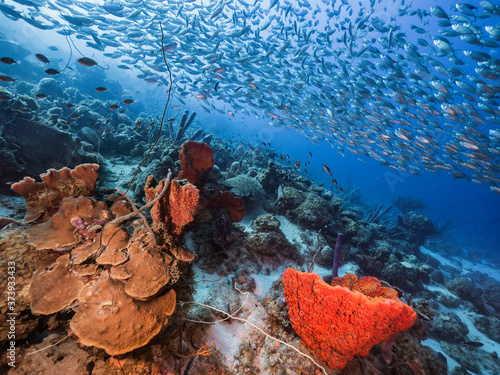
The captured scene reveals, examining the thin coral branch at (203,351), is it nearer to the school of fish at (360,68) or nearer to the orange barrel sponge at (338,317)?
the orange barrel sponge at (338,317)

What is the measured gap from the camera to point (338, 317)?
2.00m

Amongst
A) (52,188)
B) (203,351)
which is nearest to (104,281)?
(203,351)

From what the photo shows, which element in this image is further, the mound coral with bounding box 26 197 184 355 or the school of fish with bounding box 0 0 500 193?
the school of fish with bounding box 0 0 500 193

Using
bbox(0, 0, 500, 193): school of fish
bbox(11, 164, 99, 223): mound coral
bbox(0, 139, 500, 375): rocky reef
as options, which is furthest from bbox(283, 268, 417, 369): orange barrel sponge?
bbox(0, 0, 500, 193): school of fish

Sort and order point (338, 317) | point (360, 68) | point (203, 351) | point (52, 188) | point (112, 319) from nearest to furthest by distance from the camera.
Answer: point (112, 319) → point (338, 317) → point (203, 351) → point (52, 188) → point (360, 68)

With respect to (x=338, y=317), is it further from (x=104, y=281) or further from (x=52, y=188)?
(x=52, y=188)

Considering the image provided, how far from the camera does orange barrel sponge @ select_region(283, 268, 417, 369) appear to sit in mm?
1771

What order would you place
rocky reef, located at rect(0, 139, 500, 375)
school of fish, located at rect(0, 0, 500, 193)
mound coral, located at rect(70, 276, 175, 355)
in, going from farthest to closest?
school of fish, located at rect(0, 0, 500, 193)
rocky reef, located at rect(0, 139, 500, 375)
mound coral, located at rect(70, 276, 175, 355)

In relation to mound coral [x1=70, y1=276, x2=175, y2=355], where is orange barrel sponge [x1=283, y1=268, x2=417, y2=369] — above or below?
above

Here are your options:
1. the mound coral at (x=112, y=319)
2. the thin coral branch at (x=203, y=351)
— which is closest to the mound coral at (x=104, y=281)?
the mound coral at (x=112, y=319)

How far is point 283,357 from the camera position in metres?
2.44

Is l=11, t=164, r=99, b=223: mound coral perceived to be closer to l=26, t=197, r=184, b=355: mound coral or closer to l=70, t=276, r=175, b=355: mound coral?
l=26, t=197, r=184, b=355: mound coral

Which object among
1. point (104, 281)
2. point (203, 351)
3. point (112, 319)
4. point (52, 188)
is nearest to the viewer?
point (112, 319)

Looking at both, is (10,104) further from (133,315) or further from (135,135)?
→ (133,315)
